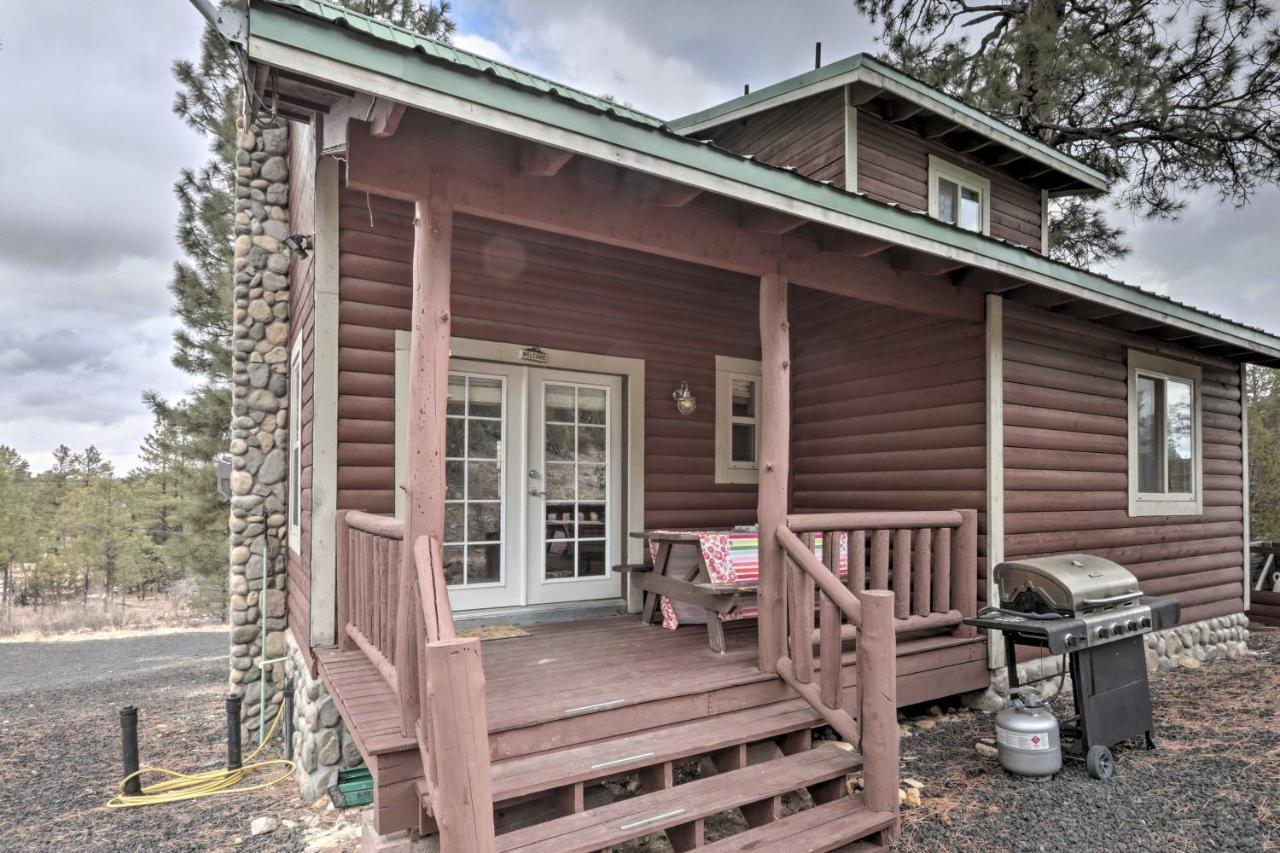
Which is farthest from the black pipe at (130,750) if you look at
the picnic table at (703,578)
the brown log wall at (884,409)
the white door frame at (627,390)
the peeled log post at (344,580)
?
the brown log wall at (884,409)

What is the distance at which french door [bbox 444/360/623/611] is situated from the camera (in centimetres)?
432

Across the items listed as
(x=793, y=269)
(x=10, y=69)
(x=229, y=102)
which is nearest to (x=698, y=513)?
(x=793, y=269)

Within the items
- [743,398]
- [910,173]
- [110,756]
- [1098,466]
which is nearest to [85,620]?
[110,756]

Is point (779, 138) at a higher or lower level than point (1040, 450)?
higher

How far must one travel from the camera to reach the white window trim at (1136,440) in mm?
5512

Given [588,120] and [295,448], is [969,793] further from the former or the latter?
[295,448]

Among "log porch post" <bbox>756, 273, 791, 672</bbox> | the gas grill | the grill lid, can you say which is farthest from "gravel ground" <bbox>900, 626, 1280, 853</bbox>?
"log porch post" <bbox>756, 273, 791, 672</bbox>

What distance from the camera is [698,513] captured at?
17.5ft

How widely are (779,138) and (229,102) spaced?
946 centimetres

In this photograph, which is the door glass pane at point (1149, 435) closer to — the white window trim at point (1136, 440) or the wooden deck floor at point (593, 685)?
the white window trim at point (1136, 440)

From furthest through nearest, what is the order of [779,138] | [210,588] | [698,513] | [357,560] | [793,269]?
[210,588], [779,138], [698,513], [793,269], [357,560]

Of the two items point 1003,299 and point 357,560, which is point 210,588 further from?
point 1003,299

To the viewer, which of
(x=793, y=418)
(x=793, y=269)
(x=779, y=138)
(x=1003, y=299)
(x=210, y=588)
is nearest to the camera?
(x=793, y=269)

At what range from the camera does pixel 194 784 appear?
404 cm
